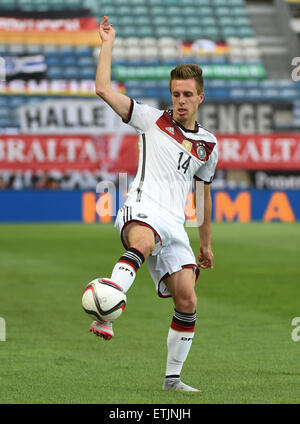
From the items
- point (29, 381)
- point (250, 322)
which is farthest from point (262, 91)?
point (29, 381)

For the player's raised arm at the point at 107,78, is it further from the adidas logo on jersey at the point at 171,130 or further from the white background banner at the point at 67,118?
the white background banner at the point at 67,118

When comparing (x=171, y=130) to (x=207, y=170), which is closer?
(x=171, y=130)

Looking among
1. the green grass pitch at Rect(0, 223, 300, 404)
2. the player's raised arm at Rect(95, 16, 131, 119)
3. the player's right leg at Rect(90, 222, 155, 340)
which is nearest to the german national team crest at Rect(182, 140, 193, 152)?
the player's raised arm at Rect(95, 16, 131, 119)

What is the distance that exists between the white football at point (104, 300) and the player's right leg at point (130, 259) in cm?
7

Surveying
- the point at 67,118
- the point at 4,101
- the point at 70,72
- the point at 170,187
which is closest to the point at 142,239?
the point at 170,187

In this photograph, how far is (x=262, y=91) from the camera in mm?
31359

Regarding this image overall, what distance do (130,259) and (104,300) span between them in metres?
0.37

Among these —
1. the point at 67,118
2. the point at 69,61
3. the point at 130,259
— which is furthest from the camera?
the point at 69,61

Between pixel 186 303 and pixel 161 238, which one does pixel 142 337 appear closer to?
pixel 186 303

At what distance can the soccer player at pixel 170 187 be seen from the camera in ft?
16.8

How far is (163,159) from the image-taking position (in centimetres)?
528

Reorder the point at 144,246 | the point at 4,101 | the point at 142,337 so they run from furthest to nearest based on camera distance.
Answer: the point at 4,101
the point at 142,337
the point at 144,246

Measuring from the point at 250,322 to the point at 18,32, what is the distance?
2471 centimetres

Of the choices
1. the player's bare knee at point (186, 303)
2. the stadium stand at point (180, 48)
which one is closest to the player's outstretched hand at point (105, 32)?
the player's bare knee at point (186, 303)
